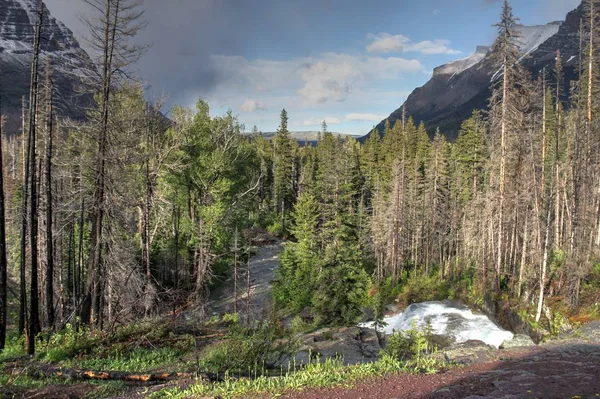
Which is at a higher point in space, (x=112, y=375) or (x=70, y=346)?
(x=112, y=375)

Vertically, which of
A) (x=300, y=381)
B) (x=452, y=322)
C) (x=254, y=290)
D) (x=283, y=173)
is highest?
(x=283, y=173)

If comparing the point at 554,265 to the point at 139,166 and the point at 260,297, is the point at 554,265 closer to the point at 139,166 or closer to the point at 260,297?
the point at 260,297

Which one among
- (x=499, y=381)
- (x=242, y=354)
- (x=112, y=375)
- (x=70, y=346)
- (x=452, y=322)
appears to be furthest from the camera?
(x=452, y=322)

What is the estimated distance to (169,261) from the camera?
1179 inches

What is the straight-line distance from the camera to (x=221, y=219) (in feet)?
90.7

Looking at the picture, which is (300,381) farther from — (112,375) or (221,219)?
(221,219)

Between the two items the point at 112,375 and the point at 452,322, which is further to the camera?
the point at 452,322

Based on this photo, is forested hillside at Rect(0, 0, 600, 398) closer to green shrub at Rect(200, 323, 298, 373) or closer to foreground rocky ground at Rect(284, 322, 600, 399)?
green shrub at Rect(200, 323, 298, 373)

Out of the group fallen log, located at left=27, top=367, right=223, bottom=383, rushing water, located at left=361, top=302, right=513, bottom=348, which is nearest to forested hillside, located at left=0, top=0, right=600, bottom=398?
rushing water, located at left=361, top=302, right=513, bottom=348

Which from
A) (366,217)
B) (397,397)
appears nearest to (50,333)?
(397,397)

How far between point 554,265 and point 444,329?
26.0ft

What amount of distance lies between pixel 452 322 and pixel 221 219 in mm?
17462

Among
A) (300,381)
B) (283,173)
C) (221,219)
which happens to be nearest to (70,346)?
(300,381)

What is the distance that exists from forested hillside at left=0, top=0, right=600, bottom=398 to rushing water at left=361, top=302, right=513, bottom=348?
169cm
